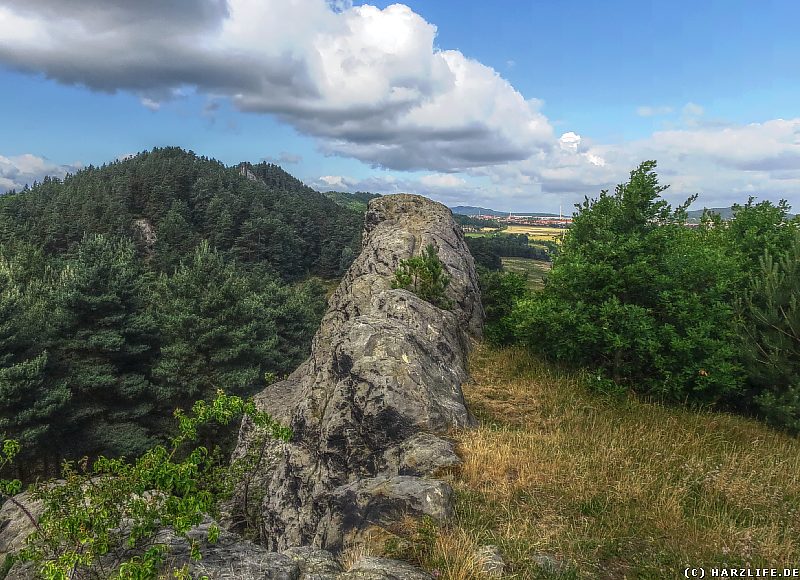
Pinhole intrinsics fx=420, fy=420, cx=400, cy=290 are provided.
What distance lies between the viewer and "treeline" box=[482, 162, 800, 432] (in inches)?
480

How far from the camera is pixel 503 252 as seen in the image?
193m

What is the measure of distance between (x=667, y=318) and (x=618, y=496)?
752 cm

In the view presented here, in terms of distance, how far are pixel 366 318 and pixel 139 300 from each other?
26346 mm

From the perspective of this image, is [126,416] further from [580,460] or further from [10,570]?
[580,460]

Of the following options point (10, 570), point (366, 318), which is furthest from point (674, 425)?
point (10, 570)

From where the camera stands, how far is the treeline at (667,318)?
1219 cm

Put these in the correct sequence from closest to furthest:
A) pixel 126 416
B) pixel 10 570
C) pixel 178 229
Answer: pixel 10 570
pixel 126 416
pixel 178 229

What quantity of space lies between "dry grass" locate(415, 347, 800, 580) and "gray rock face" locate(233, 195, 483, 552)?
0.83 meters

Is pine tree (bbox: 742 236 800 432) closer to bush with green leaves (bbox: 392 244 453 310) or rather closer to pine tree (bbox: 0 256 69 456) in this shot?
bush with green leaves (bbox: 392 244 453 310)

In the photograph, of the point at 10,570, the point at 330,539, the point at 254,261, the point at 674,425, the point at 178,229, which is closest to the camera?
the point at 10,570

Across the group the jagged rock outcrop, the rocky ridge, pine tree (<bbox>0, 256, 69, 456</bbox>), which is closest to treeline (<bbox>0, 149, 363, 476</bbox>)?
pine tree (<bbox>0, 256, 69, 456</bbox>)

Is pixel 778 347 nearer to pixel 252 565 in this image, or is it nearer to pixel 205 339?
pixel 252 565

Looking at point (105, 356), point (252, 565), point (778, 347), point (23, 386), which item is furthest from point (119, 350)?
point (778, 347)

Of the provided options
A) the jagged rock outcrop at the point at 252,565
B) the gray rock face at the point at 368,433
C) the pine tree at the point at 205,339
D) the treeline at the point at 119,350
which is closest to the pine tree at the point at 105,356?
the treeline at the point at 119,350
